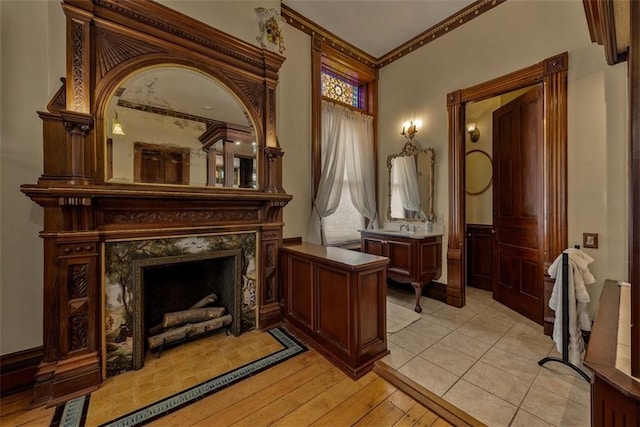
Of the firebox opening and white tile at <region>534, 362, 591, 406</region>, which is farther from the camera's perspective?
the firebox opening

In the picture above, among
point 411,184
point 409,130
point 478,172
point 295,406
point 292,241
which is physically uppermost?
point 409,130

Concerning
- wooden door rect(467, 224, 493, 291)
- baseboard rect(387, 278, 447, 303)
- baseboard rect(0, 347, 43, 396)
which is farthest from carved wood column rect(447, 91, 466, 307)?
baseboard rect(0, 347, 43, 396)

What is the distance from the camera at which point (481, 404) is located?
5.30 ft

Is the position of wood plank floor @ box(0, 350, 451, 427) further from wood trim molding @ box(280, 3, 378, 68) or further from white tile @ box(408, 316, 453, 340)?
wood trim molding @ box(280, 3, 378, 68)

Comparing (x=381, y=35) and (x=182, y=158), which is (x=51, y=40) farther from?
(x=381, y=35)

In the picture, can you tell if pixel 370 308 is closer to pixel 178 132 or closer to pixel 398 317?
pixel 398 317

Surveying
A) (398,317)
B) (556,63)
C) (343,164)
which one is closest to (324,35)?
(343,164)

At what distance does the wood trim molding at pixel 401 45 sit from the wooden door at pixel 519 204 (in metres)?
1.16

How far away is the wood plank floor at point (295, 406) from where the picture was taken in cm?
153

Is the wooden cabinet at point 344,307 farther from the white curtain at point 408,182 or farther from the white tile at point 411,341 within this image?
the white curtain at point 408,182

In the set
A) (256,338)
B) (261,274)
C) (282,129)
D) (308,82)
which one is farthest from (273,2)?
(256,338)

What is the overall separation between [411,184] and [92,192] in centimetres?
347

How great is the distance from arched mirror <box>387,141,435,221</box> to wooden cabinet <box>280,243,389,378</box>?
171cm

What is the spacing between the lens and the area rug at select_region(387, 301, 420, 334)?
265cm
